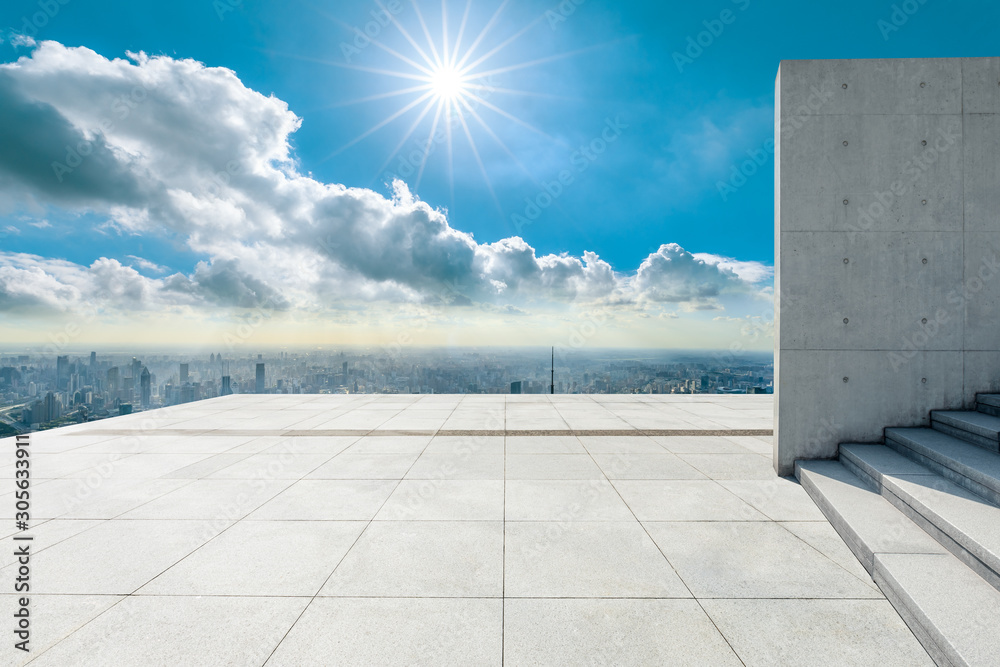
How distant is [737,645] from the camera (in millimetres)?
2539

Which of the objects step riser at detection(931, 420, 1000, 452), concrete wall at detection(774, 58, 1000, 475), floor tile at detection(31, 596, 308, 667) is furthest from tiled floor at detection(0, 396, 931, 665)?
step riser at detection(931, 420, 1000, 452)

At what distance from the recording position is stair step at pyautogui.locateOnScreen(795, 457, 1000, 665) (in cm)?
242

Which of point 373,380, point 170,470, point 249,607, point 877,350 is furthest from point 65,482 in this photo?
point 877,350

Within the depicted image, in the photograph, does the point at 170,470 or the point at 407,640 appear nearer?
the point at 407,640

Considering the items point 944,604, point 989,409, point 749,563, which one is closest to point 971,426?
point 989,409

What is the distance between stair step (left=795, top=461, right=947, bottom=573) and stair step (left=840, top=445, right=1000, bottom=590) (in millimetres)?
103

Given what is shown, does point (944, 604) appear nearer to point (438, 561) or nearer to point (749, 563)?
point (749, 563)

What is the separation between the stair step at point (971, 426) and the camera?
4414 millimetres

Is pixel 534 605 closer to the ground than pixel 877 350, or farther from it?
closer to the ground

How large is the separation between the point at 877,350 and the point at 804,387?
3.56ft

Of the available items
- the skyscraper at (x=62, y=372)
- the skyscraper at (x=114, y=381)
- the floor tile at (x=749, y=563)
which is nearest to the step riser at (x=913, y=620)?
the floor tile at (x=749, y=563)

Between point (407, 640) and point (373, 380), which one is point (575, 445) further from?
point (373, 380)

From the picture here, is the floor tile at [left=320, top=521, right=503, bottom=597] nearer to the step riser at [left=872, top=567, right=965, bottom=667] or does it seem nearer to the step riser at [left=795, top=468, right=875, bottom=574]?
the step riser at [left=872, top=567, right=965, bottom=667]

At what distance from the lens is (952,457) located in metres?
4.18
